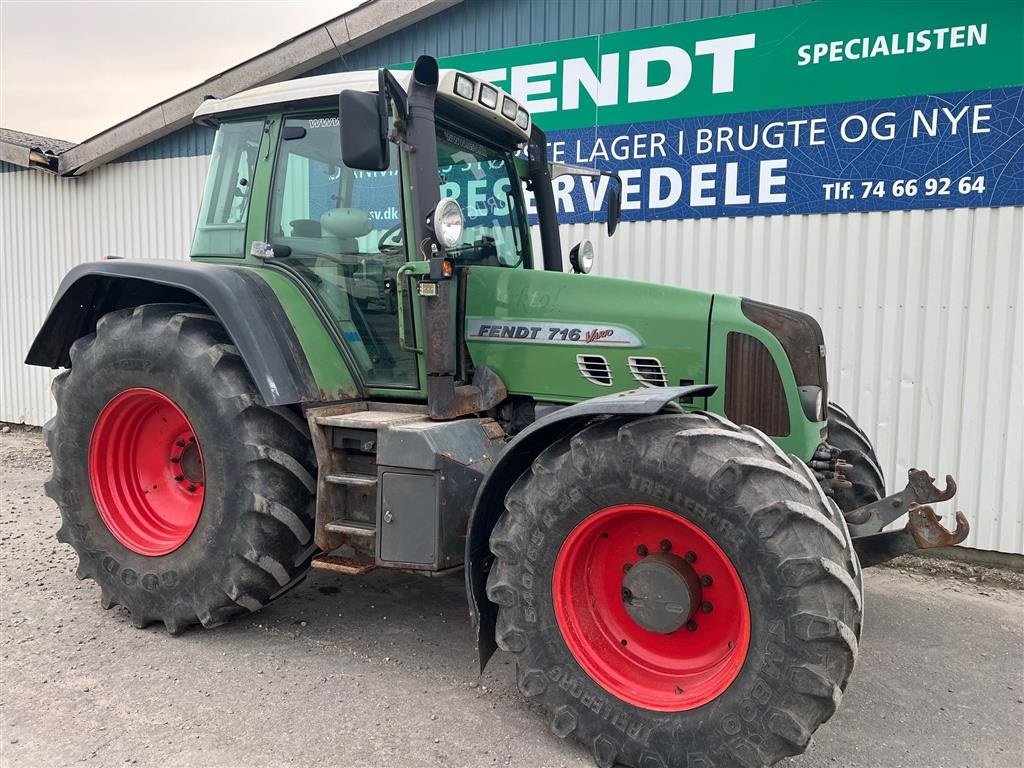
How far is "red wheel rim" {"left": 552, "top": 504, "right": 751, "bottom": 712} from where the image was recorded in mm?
2895

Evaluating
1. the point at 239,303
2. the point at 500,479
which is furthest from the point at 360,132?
the point at 500,479

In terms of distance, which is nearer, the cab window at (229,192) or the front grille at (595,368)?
the front grille at (595,368)

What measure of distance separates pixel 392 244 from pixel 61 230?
7643 millimetres

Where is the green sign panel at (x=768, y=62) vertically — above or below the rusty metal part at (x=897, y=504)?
above

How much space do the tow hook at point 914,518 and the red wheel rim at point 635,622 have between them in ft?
3.47

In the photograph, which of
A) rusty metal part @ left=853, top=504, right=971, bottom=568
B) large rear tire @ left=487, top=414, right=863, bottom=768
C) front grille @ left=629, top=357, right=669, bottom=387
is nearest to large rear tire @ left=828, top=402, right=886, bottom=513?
rusty metal part @ left=853, top=504, right=971, bottom=568

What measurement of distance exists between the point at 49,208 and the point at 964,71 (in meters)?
9.78

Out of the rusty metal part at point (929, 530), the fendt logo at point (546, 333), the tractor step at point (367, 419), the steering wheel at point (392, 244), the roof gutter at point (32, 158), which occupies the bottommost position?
the rusty metal part at point (929, 530)

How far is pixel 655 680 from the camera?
302 cm

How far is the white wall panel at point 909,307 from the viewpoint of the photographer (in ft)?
17.2

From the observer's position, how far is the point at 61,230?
31.7ft

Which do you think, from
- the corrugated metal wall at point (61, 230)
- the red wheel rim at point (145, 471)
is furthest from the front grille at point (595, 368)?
the corrugated metal wall at point (61, 230)

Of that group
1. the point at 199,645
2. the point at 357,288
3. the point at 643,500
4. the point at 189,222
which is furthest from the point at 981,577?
the point at 189,222

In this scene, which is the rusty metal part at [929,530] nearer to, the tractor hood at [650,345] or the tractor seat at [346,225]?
the tractor hood at [650,345]
